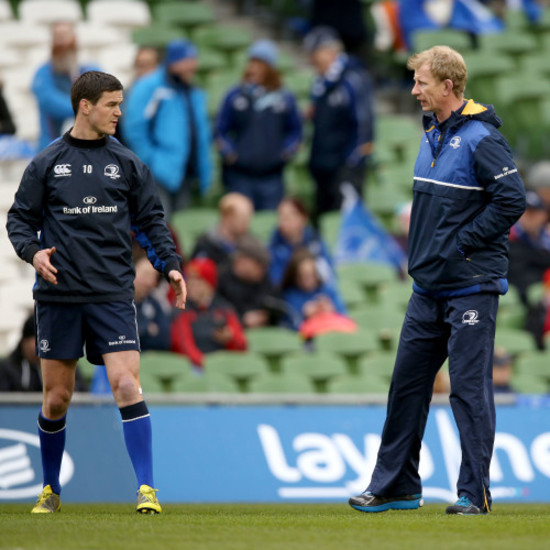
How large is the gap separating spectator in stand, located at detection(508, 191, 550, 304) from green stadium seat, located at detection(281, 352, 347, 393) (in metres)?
2.62

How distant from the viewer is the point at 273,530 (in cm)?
584

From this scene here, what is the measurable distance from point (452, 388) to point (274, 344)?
4.20 meters

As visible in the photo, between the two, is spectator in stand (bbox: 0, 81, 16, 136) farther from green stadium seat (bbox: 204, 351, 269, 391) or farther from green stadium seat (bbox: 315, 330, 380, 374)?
green stadium seat (bbox: 315, 330, 380, 374)

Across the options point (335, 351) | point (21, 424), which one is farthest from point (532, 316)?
point (21, 424)

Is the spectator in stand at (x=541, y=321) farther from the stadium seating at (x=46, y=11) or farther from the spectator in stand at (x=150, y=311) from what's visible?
the stadium seating at (x=46, y=11)

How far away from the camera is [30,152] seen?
492 inches

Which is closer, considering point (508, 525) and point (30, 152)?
point (508, 525)

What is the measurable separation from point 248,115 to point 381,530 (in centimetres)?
751

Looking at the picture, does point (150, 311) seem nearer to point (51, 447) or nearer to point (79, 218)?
point (51, 447)

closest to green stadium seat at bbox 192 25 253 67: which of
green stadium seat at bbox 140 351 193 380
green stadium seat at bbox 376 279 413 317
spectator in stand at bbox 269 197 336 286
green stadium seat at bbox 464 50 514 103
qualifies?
green stadium seat at bbox 464 50 514 103

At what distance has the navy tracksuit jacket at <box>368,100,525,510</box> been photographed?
6.43 meters

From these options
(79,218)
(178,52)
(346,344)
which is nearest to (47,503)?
(79,218)

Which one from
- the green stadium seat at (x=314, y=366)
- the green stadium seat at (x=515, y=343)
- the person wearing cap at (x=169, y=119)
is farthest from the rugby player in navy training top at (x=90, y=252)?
the person wearing cap at (x=169, y=119)

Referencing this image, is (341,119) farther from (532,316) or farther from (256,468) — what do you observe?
(256,468)
